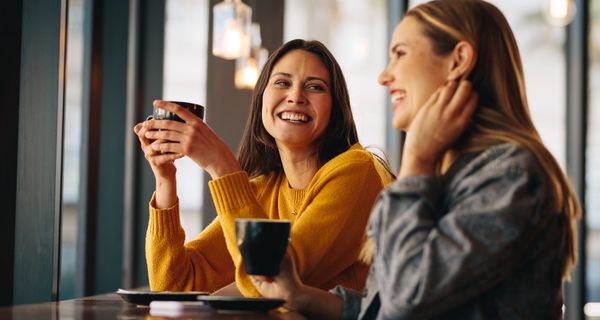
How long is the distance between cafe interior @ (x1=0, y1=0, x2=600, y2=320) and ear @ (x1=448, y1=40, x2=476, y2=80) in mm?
1381

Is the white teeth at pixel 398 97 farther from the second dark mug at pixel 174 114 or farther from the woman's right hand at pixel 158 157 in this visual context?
the woman's right hand at pixel 158 157

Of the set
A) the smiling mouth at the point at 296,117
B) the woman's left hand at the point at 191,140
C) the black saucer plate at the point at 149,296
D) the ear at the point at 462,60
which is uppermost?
the ear at the point at 462,60

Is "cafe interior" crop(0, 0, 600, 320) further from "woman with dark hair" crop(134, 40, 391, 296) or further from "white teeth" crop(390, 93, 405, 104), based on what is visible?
"white teeth" crop(390, 93, 405, 104)

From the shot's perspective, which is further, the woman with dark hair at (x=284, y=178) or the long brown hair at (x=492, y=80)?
the woman with dark hair at (x=284, y=178)

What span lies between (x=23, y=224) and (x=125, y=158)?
2228mm

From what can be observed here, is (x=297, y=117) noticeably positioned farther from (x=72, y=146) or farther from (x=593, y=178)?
(x=593, y=178)

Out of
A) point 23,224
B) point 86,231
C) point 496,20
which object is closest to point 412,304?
point 496,20

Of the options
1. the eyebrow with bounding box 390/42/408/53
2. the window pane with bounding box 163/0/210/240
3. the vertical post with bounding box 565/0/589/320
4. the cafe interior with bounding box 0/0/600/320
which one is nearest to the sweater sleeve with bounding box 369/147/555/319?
the eyebrow with bounding box 390/42/408/53

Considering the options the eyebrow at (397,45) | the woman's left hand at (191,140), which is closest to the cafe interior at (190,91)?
the woman's left hand at (191,140)

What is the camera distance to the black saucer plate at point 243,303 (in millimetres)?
1417

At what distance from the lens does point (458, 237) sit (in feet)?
3.84

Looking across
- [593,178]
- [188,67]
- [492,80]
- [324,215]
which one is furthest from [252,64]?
[492,80]

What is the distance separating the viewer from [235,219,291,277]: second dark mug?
133 centimetres

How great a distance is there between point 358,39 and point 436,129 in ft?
12.9
